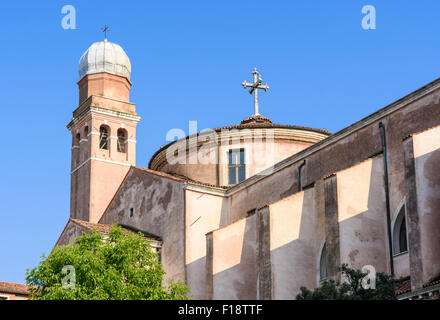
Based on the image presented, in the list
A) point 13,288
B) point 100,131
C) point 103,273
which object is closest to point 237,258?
point 103,273

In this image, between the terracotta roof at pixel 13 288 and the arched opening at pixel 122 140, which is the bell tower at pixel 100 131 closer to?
the arched opening at pixel 122 140

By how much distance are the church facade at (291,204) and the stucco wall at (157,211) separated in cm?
5

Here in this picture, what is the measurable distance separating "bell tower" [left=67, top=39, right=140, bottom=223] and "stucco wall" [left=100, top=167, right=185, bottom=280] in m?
11.0

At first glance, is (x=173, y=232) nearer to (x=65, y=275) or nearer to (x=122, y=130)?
(x=65, y=275)

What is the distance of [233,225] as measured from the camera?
2975 centimetres

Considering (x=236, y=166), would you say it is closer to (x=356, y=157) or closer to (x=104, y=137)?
(x=356, y=157)

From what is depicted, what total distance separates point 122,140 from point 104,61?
16.8 feet

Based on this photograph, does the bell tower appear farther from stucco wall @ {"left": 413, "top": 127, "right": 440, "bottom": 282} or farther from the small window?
stucco wall @ {"left": 413, "top": 127, "right": 440, "bottom": 282}

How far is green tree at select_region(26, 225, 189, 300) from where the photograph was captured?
24859mm

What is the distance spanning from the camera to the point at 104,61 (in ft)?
173

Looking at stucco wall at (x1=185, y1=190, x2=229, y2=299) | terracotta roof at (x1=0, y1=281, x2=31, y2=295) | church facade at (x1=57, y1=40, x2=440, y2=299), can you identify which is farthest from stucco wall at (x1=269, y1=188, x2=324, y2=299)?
terracotta roof at (x1=0, y1=281, x2=31, y2=295)

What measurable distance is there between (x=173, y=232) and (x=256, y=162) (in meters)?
5.08
